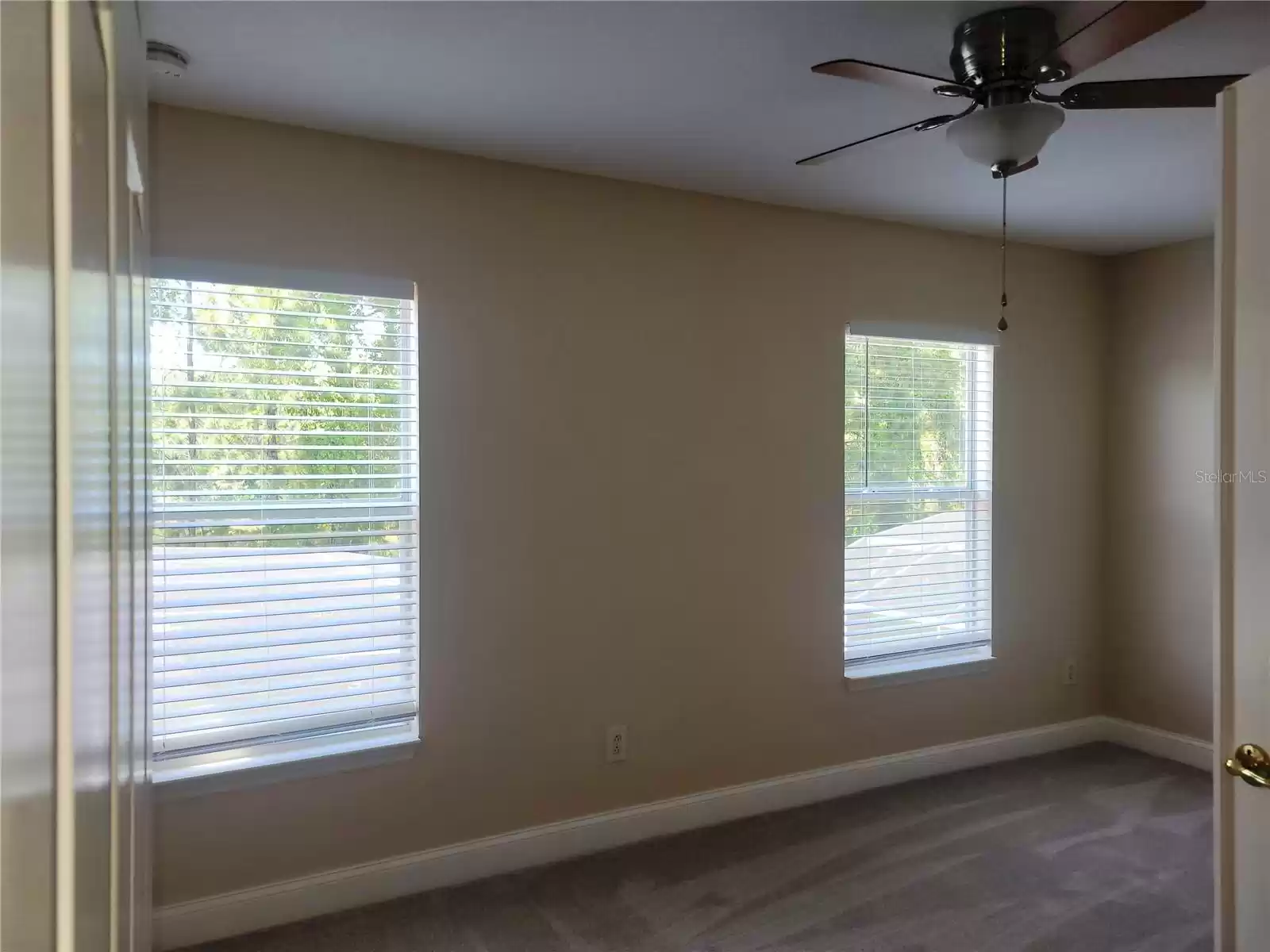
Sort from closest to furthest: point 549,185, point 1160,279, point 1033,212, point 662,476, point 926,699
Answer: point 549,185, point 662,476, point 1033,212, point 926,699, point 1160,279

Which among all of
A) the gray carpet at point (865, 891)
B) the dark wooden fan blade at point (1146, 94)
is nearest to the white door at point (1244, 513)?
the dark wooden fan blade at point (1146, 94)

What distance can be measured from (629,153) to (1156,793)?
11.7 feet

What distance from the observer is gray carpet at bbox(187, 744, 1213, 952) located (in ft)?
8.78

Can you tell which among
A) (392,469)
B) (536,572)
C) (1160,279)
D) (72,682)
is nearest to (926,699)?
(536,572)

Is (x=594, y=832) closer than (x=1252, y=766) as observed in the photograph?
No

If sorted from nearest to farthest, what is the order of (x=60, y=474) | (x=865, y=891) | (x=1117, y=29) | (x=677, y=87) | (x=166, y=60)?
1. (x=60, y=474)
2. (x=1117, y=29)
3. (x=166, y=60)
4. (x=677, y=87)
5. (x=865, y=891)

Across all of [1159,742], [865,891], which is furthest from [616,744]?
→ [1159,742]

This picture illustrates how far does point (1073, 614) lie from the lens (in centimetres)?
459

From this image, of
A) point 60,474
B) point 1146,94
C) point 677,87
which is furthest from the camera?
point 677,87

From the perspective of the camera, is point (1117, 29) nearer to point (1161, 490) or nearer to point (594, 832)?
point (594, 832)

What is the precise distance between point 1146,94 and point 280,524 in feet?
8.35

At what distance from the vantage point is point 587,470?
3.25 meters

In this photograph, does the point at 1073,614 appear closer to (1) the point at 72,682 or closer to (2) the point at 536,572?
(2) the point at 536,572

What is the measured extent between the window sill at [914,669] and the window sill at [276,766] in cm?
199
